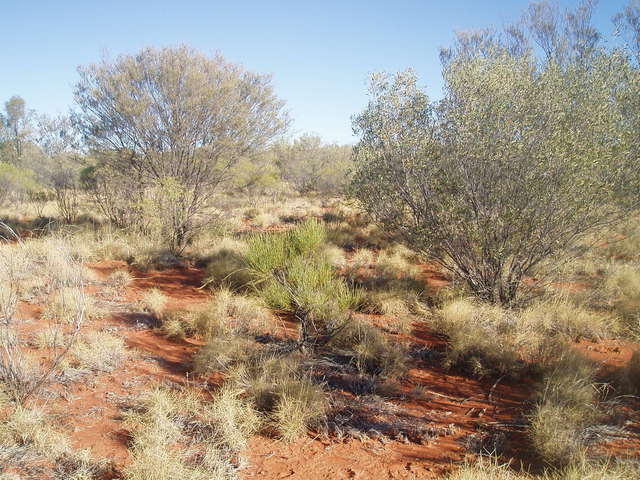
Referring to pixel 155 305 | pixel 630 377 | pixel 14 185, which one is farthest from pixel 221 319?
pixel 14 185

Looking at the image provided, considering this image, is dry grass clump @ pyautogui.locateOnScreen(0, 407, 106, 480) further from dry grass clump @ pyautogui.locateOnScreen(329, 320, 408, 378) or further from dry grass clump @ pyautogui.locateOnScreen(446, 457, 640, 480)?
dry grass clump @ pyautogui.locateOnScreen(329, 320, 408, 378)

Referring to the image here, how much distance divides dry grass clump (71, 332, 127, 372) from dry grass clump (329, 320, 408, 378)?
2768 millimetres

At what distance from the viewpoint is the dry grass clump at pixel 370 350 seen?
521 cm

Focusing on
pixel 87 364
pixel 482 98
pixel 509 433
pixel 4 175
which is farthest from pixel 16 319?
pixel 4 175

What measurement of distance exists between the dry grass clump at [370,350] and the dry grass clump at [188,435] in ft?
5.58

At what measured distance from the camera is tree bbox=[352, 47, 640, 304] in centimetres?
601

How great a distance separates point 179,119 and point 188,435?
9701 mm

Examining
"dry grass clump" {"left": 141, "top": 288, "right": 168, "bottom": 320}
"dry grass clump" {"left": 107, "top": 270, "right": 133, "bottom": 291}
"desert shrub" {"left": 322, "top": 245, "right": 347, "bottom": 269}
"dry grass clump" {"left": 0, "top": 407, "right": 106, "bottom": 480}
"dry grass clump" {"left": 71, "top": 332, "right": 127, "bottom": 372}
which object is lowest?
"dry grass clump" {"left": 0, "top": 407, "right": 106, "bottom": 480}

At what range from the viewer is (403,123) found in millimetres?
7309

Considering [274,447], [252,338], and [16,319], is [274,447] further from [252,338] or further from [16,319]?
[16,319]

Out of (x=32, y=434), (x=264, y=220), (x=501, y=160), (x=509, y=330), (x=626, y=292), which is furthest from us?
(x=264, y=220)

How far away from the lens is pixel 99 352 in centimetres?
529

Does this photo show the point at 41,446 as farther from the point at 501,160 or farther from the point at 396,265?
the point at 396,265

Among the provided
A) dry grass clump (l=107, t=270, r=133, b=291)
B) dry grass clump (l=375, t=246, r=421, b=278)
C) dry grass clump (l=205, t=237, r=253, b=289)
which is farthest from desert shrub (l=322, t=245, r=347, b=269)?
dry grass clump (l=107, t=270, r=133, b=291)
